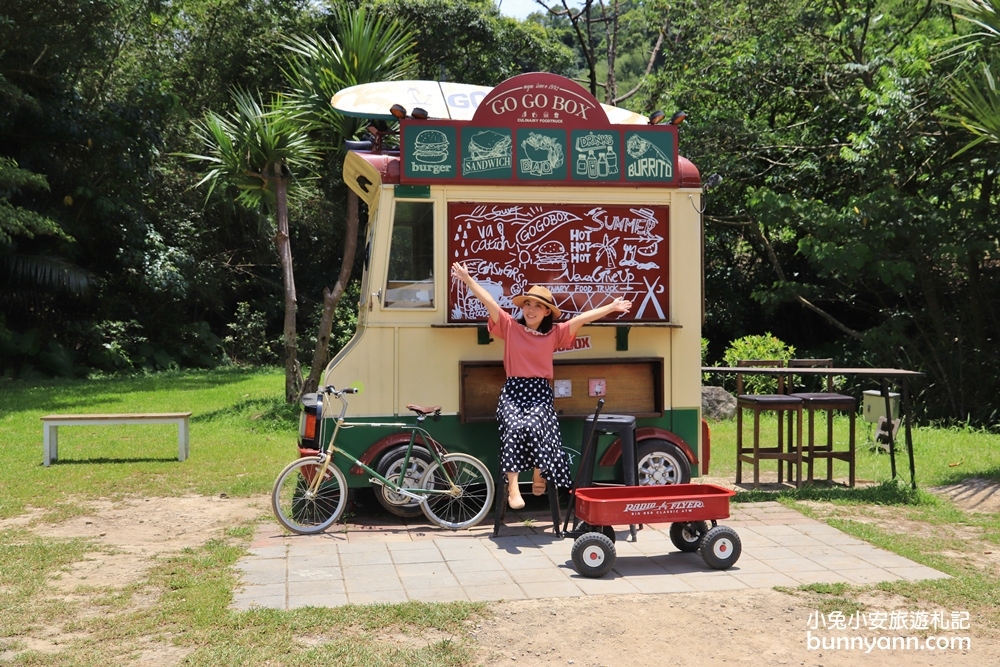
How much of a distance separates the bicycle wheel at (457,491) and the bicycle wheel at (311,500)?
1.99 ft

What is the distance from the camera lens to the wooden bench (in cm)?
993

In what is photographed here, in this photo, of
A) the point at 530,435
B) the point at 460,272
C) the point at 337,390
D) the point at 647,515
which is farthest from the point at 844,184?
the point at 647,515

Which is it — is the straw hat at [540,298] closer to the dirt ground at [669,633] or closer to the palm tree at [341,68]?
the dirt ground at [669,633]

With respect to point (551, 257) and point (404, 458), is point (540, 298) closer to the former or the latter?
point (551, 257)

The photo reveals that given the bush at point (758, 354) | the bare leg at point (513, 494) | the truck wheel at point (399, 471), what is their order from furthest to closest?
1. the bush at point (758, 354)
2. the truck wheel at point (399, 471)
3. the bare leg at point (513, 494)

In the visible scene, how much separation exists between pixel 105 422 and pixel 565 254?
583cm

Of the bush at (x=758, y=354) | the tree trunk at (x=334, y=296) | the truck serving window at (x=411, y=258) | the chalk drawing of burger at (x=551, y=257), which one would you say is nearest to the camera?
the truck serving window at (x=411, y=258)

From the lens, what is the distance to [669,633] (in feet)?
15.6

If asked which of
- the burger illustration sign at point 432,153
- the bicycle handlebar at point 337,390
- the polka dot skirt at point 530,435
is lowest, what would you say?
the polka dot skirt at point 530,435

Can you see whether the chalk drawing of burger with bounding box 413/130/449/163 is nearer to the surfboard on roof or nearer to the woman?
the woman

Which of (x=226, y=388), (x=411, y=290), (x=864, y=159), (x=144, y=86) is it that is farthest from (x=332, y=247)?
(x=411, y=290)

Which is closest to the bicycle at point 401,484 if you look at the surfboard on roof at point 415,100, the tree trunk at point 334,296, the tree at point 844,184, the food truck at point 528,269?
the food truck at point 528,269

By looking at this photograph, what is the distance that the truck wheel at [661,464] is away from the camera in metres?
7.38

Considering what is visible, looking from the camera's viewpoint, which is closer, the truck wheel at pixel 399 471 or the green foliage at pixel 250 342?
the truck wheel at pixel 399 471
